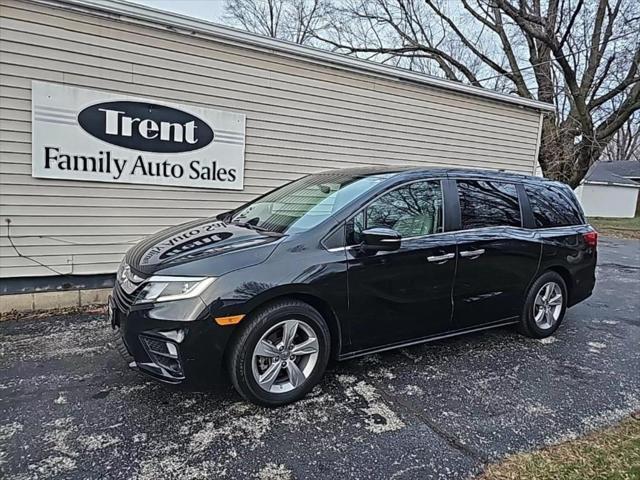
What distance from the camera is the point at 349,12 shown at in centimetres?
1922

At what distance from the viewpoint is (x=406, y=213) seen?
3.32 metres

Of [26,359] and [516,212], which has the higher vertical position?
[516,212]

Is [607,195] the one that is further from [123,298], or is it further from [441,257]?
[123,298]

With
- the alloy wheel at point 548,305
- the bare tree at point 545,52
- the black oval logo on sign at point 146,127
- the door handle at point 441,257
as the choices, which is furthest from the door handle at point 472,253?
the bare tree at point 545,52

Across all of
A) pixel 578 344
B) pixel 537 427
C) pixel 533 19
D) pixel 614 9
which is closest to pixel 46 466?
pixel 537 427

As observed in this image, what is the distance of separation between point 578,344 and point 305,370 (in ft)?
A: 9.52

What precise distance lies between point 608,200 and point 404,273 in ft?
102

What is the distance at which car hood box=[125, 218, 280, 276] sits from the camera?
2.60 m

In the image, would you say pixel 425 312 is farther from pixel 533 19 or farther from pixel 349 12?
pixel 349 12

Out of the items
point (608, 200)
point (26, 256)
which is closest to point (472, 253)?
point (26, 256)

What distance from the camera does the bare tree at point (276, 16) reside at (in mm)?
23078

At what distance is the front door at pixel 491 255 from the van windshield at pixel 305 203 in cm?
85

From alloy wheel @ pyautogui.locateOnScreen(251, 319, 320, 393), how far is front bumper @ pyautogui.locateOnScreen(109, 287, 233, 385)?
0.24m

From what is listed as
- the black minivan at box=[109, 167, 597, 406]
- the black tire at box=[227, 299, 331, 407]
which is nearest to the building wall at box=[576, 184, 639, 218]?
the black minivan at box=[109, 167, 597, 406]
